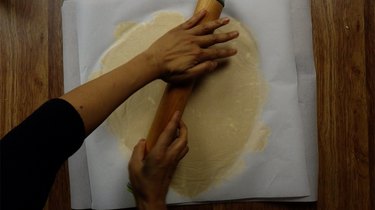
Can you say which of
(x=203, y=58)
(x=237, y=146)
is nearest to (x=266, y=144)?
(x=237, y=146)

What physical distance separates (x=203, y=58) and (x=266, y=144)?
16cm

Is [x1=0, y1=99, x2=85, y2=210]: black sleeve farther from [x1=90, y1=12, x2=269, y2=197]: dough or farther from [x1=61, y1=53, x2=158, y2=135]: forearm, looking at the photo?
[x1=90, y1=12, x2=269, y2=197]: dough

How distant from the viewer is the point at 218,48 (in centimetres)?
52

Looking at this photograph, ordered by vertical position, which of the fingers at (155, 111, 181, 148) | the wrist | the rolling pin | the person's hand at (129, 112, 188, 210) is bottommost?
the wrist

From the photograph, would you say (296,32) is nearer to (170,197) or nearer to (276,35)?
(276,35)

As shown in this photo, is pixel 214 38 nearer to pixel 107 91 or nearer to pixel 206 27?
pixel 206 27

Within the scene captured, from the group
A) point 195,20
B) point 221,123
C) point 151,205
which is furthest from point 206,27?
point 151,205

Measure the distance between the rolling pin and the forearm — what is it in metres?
0.04

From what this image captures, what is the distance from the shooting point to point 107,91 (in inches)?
17.3

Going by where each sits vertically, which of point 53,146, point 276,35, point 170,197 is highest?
point 276,35

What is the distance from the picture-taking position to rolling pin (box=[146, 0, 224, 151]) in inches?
19.0

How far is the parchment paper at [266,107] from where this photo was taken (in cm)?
51

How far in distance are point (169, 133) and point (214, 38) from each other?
15cm

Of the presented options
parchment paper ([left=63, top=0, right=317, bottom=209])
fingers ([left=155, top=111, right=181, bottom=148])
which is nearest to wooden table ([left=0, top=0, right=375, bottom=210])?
parchment paper ([left=63, top=0, right=317, bottom=209])
